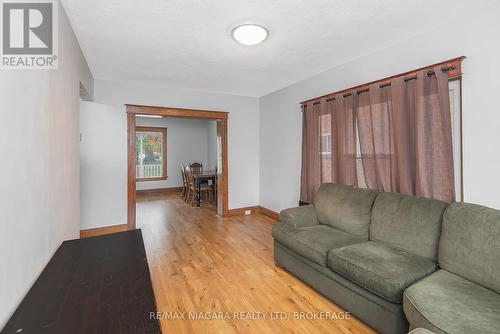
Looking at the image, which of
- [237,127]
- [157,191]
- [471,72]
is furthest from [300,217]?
[157,191]

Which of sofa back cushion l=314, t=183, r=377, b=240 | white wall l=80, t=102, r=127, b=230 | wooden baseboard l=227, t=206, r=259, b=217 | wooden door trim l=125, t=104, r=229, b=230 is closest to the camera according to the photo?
sofa back cushion l=314, t=183, r=377, b=240

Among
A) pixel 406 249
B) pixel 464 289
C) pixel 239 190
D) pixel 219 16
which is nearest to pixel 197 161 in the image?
pixel 239 190

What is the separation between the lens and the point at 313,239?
7.68ft

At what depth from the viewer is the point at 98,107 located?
3562 millimetres

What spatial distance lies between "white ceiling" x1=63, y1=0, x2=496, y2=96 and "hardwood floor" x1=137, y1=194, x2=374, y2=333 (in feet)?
8.15

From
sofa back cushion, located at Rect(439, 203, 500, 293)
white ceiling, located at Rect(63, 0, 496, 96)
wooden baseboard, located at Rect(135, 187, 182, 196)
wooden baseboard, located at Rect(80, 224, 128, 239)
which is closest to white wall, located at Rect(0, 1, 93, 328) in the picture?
white ceiling, located at Rect(63, 0, 496, 96)

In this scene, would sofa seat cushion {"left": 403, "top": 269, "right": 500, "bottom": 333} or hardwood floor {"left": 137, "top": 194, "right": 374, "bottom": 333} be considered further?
hardwood floor {"left": 137, "top": 194, "right": 374, "bottom": 333}

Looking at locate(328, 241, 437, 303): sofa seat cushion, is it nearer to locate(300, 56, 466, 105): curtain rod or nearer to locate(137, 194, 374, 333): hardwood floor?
locate(137, 194, 374, 333): hardwood floor

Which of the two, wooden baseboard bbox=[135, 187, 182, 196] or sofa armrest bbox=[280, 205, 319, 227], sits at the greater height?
sofa armrest bbox=[280, 205, 319, 227]

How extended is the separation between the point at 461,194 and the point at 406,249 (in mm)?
704

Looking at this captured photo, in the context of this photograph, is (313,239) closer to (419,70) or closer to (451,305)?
(451,305)

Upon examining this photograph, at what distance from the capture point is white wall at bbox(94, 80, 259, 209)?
4.29 metres

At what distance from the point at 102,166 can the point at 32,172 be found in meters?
2.78

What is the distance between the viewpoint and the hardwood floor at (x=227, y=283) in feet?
6.13
